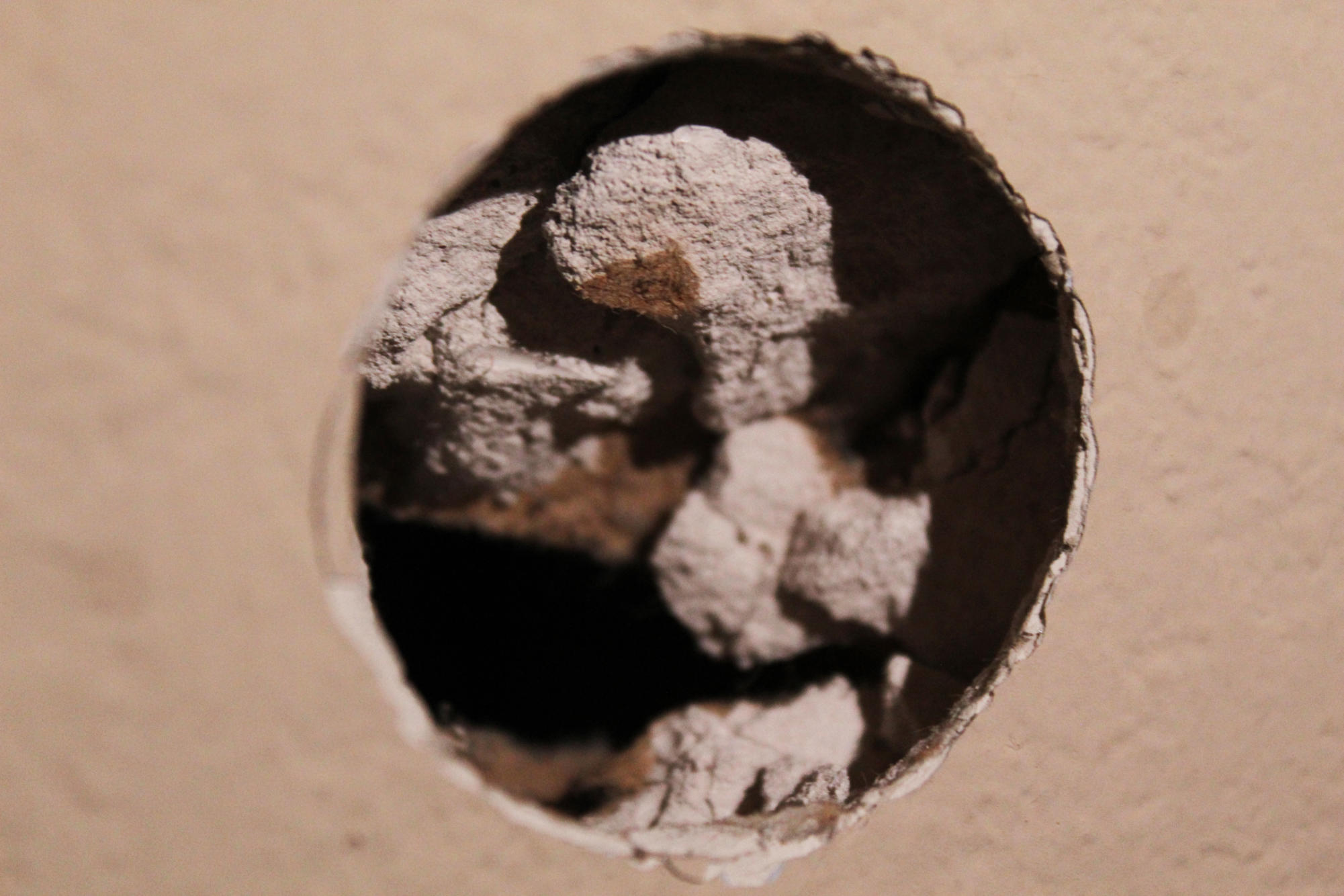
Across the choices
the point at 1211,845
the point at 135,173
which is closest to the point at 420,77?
the point at 135,173

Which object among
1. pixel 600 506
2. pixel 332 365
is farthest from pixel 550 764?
pixel 332 365

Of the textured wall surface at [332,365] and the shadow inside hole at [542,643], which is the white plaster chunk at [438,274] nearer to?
the textured wall surface at [332,365]

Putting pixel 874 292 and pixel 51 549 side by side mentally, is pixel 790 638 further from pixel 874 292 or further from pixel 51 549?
pixel 51 549

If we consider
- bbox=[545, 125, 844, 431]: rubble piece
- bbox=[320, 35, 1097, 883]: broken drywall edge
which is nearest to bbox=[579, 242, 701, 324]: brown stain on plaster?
bbox=[545, 125, 844, 431]: rubble piece

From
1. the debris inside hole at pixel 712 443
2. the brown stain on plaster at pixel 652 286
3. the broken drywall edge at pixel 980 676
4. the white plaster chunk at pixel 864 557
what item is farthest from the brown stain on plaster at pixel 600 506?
the broken drywall edge at pixel 980 676

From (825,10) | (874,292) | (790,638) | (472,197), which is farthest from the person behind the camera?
(790,638)

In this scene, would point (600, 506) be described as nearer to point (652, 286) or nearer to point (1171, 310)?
point (652, 286)
